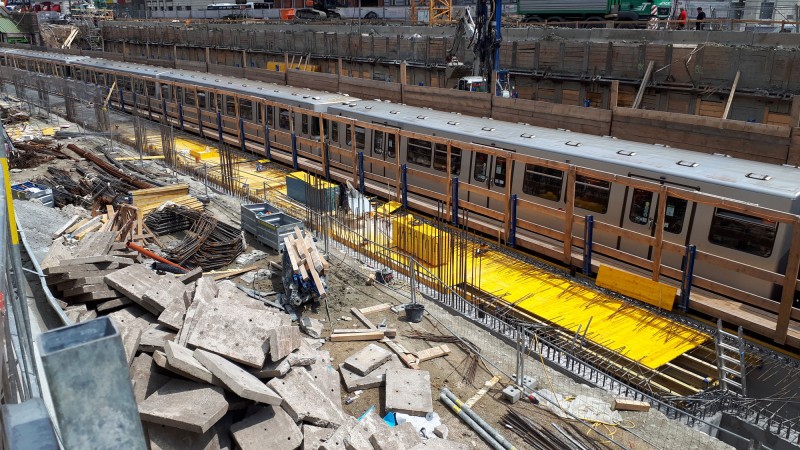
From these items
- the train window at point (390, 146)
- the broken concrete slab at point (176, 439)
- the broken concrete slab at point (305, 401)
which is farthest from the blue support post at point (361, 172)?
the broken concrete slab at point (176, 439)

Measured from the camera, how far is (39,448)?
2.86m

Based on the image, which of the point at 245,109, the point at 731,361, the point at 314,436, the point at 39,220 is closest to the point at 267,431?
the point at 314,436

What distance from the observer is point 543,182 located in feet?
45.5

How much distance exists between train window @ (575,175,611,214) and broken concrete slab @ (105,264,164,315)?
8.54 metres

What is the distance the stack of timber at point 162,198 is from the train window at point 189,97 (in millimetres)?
13451

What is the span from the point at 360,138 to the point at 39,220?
932 cm

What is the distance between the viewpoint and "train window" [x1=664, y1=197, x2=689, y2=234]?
11245mm

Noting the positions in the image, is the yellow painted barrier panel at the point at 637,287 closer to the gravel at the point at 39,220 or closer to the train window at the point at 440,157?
the train window at the point at 440,157

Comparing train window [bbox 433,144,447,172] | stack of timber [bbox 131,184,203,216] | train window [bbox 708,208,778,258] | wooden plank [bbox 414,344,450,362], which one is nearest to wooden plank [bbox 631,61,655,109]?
train window [bbox 433,144,447,172]

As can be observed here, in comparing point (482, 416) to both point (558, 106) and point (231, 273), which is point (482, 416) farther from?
point (558, 106)

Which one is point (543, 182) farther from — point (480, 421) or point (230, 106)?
point (230, 106)

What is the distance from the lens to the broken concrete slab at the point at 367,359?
8724mm

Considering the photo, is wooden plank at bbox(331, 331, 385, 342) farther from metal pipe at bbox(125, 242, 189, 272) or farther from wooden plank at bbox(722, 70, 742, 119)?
wooden plank at bbox(722, 70, 742, 119)

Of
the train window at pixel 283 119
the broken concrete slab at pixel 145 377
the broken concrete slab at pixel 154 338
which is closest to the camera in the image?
the broken concrete slab at pixel 145 377
